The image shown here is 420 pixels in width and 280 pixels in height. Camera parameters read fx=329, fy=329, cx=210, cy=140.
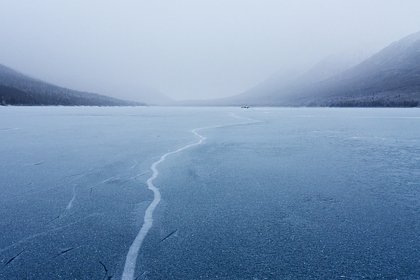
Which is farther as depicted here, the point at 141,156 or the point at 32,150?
the point at 32,150

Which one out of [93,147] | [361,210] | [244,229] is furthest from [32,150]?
[361,210]

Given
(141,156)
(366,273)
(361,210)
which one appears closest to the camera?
(366,273)

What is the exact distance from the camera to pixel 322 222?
5672 millimetres

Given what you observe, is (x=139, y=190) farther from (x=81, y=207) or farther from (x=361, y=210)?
(x=361, y=210)

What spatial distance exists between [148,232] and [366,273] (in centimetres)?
315

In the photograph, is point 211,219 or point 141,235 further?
point 211,219

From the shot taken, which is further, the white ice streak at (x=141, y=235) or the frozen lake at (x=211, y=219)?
the frozen lake at (x=211, y=219)

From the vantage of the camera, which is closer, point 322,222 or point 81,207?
point 322,222

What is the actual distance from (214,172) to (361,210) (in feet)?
14.5

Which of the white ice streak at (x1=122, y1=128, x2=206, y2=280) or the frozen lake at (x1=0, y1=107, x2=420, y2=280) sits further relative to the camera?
the frozen lake at (x1=0, y1=107, x2=420, y2=280)

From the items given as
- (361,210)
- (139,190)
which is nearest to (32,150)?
(139,190)

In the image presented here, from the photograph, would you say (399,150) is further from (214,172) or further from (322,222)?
(322,222)

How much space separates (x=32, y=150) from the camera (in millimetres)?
13727

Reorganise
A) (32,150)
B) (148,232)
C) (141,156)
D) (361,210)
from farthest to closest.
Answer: (32,150) → (141,156) → (361,210) → (148,232)
